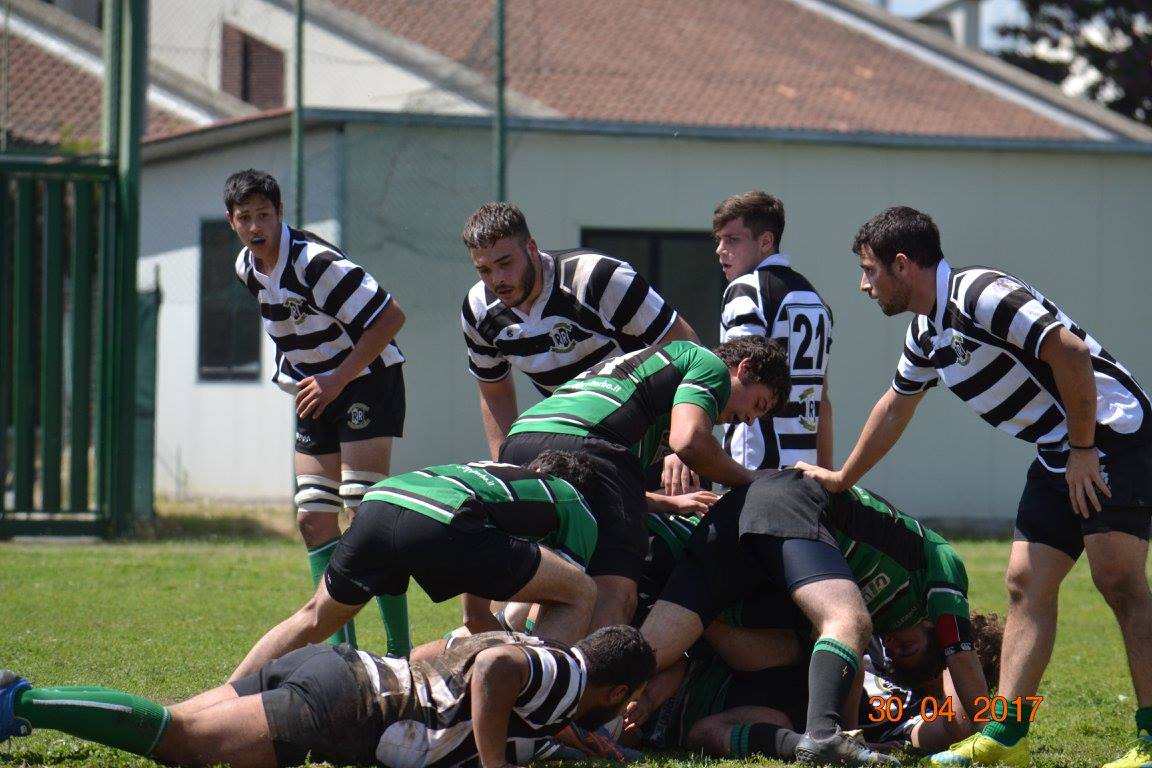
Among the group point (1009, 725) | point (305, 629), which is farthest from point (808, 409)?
point (305, 629)

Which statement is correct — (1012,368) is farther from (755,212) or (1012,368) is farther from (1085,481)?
(755,212)

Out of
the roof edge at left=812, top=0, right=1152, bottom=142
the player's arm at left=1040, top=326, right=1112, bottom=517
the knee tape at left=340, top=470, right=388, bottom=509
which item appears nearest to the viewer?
the player's arm at left=1040, top=326, right=1112, bottom=517

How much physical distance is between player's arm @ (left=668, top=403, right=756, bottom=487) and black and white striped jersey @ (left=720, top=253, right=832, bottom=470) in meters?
1.00

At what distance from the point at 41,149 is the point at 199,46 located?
9963 millimetres

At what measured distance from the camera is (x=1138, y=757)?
4.94 m

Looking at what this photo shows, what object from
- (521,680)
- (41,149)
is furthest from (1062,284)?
(521,680)

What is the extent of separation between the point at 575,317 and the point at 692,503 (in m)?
1.03

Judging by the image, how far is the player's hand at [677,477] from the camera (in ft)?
20.8

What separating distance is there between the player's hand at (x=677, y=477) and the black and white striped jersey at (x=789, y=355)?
15.9 inches

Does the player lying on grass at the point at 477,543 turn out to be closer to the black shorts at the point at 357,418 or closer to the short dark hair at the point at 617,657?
the short dark hair at the point at 617,657

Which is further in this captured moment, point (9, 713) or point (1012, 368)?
point (1012, 368)

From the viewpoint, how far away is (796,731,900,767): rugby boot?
476 centimetres

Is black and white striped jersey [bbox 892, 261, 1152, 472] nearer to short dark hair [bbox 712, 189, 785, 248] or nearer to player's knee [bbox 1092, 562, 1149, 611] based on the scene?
player's knee [bbox 1092, 562, 1149, 611]

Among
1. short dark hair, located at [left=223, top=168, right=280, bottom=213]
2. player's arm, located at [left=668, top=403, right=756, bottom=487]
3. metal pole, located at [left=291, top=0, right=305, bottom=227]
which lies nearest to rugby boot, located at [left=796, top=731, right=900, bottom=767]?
player's arm, located at [left=668, top=403, right=756, bottom=487]
